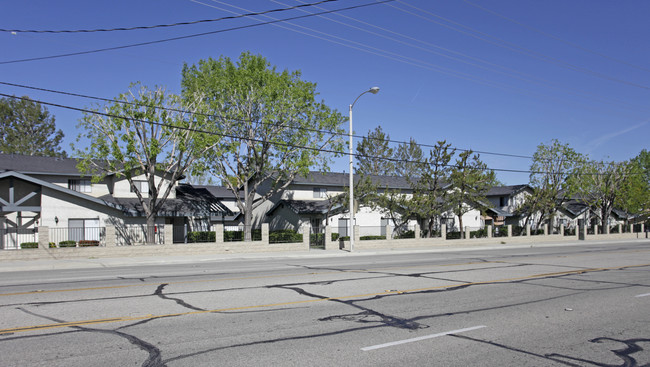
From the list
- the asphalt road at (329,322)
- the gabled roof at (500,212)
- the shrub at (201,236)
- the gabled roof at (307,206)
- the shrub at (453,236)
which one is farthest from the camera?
the gabled roof at (500,212)

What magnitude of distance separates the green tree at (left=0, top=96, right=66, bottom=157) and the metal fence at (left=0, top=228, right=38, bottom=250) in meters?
38.6

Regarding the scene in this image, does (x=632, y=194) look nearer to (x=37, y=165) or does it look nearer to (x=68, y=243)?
(x=68, y=243)

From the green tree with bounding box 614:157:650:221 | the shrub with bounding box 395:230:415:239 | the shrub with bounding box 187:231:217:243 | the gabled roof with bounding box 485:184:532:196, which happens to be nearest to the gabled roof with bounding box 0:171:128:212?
the shrub with bounding box 187:231:217:243

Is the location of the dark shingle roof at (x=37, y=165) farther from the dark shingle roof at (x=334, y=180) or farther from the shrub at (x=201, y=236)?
the dark shingle roof at (x=334, y=180)

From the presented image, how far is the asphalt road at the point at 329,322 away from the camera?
614 centimetres

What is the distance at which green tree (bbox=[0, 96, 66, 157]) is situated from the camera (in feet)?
207

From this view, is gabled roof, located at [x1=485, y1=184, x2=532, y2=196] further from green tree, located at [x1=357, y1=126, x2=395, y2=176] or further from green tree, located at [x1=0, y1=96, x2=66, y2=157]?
green tree, located at [x1=0, y1=96, x2=66, y2=157]

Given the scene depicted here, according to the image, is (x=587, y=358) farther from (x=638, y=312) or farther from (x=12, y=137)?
(x=12, y=137)

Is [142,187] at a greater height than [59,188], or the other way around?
[142,187]

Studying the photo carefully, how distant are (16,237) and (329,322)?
2702 centimetres

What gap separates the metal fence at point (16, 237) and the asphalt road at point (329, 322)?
1557 cm

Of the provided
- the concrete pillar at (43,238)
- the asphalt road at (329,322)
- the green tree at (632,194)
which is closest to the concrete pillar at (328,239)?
the concrete pillar at (43,238)

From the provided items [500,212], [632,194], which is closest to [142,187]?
[500,212]

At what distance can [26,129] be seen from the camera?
214 ft
